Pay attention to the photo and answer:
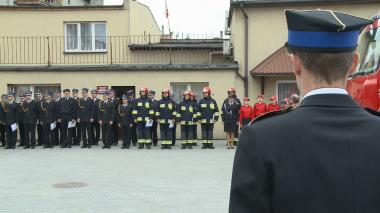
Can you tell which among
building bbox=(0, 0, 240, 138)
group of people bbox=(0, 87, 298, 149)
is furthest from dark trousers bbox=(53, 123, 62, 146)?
building bbox=(0, 0, 240, 138)

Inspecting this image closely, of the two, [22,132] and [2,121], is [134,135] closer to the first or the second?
[22,132]

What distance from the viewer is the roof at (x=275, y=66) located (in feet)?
61.2

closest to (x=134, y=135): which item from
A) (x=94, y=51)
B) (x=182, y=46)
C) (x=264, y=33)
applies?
(x=182, y=46)

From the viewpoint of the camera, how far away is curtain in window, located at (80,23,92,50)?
2255 centimetres

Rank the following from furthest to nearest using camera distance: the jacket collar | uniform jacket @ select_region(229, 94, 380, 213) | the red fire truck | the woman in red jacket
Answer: the woman in red jacket
the red fire truck
the jacket collar
uniform jacket @ select_region(229, 94, 380, 213)

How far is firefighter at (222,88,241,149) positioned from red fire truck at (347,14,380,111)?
8832mm

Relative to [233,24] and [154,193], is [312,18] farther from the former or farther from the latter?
[233,24]

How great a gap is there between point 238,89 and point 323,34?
58.9 ft

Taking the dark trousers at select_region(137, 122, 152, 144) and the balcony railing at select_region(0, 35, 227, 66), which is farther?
the balcony railing at select_region(0, 35, 227, 66)

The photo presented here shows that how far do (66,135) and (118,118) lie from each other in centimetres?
210

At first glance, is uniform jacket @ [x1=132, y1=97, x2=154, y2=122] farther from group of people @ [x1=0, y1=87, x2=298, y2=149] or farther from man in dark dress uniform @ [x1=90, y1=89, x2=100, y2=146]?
man in dark dress uniform @ [x1=90, y1=89, x2=100, y2=146]

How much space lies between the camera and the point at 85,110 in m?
18.0

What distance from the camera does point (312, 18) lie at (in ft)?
6.32

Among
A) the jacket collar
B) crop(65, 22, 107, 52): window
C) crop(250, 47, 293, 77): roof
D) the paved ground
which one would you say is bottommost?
the paved ground
